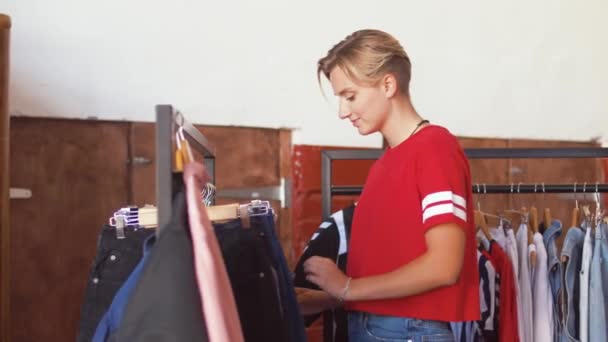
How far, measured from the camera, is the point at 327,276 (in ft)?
4.23

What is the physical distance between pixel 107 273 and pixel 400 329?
22.5 inches

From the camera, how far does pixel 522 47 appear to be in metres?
2.95

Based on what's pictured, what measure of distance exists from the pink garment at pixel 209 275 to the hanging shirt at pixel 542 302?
4.27 feet

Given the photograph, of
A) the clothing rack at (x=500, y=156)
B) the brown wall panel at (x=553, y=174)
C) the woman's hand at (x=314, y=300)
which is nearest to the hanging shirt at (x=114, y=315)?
the woman's hand at (x=314, y=300)

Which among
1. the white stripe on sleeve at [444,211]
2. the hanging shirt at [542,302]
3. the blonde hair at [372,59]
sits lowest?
the hanging shirt at [542,302]

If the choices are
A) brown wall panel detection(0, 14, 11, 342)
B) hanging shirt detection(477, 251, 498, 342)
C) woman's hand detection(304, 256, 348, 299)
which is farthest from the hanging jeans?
hanging shirt detection(477, 251, 498, 342)

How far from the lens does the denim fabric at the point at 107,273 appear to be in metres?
0.96

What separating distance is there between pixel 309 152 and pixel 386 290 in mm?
1288

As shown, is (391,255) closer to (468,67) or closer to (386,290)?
(386,290)

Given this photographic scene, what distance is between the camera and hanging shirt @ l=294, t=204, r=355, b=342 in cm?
167

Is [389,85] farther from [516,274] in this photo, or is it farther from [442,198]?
[516,274]

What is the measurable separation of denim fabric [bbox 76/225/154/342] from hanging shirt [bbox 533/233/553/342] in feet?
4.08

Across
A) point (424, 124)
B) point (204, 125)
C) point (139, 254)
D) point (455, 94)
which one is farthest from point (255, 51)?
point (139, 254)

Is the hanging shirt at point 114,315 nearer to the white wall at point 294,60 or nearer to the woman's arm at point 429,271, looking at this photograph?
the woman's arm at point 429,271
